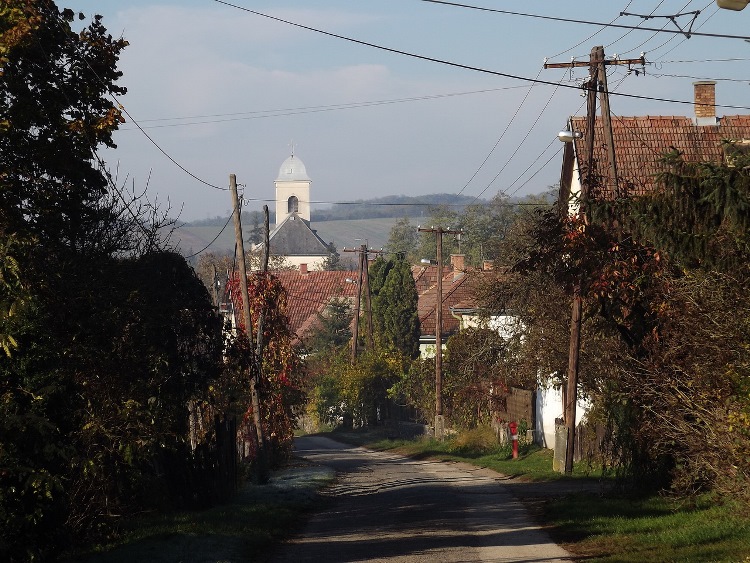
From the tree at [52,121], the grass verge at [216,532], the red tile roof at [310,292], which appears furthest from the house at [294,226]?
the tree at [52,121]

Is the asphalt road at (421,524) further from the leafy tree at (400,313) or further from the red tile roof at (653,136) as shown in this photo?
the leafy tree at (400,313)

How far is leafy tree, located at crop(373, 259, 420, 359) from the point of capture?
57.3 meters

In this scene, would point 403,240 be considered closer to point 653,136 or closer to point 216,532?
point 653,136

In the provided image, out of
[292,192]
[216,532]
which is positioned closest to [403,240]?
[292,192]

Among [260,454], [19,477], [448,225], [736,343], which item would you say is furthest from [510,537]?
[448,225]

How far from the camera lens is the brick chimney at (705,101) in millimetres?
34116

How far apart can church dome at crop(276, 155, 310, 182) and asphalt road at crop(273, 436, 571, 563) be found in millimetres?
153326

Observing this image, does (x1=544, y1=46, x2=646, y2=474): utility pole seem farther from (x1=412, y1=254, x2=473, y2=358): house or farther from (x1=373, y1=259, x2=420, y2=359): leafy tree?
(x1=373, y1=259, x2=420, y2=359): leafy tree

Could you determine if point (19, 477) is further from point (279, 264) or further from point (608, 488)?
point (279, 264)

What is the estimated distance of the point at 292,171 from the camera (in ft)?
591

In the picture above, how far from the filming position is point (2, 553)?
1034 cm

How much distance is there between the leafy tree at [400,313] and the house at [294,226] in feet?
203

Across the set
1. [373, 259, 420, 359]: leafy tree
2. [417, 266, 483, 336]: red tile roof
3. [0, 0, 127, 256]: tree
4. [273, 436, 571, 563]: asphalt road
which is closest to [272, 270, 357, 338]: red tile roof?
[417, 266, 483, 336]: red tile roof

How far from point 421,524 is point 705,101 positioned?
23130 millimetres
